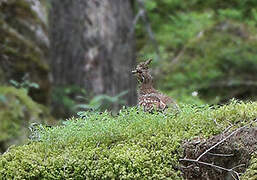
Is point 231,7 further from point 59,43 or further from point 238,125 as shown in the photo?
point 238,125

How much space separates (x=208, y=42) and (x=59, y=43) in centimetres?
460

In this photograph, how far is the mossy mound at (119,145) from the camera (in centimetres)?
325

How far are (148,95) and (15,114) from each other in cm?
375

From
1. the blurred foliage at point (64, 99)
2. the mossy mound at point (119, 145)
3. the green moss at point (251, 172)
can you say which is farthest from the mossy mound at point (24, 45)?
the green moss at point (251, 172)

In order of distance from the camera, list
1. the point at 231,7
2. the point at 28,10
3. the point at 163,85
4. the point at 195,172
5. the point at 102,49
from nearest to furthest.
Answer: the point at 195,172
the point at 28,10
the point at 102,49
the point at 163,85
the point at 231,7

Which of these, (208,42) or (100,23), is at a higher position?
(208,42)

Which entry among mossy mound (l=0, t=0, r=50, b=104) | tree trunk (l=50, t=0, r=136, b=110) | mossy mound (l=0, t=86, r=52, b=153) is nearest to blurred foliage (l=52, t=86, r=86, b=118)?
tree trunk (l=50, t=0, r=136, b=110)

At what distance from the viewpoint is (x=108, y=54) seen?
10250 mm

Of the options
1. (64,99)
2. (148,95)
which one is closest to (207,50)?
(64,99)

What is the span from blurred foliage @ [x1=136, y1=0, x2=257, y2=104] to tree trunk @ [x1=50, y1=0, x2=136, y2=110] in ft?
6.05

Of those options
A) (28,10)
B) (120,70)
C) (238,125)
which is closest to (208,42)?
(120,70)

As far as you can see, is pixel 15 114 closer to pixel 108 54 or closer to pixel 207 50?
pixel 108 54

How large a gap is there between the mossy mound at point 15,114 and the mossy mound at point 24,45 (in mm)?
463

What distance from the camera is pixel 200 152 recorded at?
3402 millimetres
